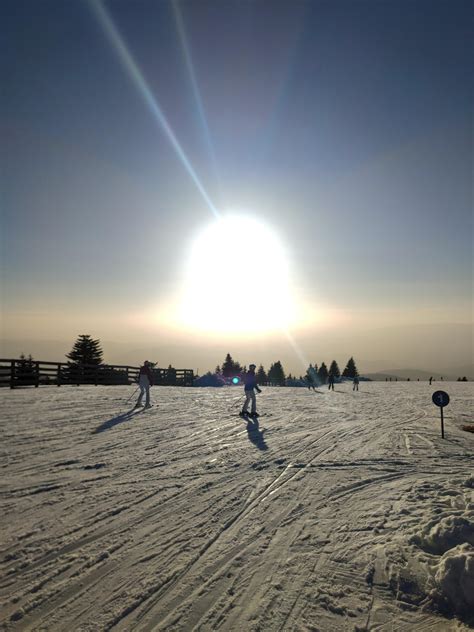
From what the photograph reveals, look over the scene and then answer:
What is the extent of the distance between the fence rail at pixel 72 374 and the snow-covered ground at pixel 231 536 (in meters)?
13.1

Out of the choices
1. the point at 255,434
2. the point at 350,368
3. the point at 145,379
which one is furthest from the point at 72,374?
the point at 350,368

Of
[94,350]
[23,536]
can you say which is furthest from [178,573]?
[94,350]

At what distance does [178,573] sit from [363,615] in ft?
5.88

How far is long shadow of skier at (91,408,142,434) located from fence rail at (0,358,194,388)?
10.0 m

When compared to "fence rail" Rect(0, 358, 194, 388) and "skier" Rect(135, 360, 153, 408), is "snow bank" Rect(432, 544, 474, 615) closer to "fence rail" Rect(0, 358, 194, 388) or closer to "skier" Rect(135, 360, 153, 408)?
"skier" Rect(135, 360, 153, 408)

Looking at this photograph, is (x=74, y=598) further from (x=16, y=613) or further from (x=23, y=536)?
(x=23, y=536)

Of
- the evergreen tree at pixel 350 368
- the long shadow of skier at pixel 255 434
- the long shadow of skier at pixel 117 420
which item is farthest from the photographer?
the evergreen tree at pixel 350 368

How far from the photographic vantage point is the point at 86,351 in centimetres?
5300

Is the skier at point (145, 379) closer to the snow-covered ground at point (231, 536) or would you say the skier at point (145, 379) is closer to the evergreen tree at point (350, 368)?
the snow-covered ground at point (231, 536)

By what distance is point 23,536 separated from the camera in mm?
4227

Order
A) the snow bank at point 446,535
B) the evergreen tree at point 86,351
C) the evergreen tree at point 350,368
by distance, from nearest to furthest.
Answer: the snow bank at point 446,535 → the evergreen tree at point 86,351 → the evergreen tree at point 350,368

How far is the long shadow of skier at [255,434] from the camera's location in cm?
933

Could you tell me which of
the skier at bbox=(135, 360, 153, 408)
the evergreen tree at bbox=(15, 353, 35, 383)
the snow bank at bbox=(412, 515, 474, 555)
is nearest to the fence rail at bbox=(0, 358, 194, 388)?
the evergreen tree at bbox=(15, 353, 35, 383)

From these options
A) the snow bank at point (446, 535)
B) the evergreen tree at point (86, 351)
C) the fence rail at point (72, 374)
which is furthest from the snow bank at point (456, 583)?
the evergreen tree at point (86, 351)
